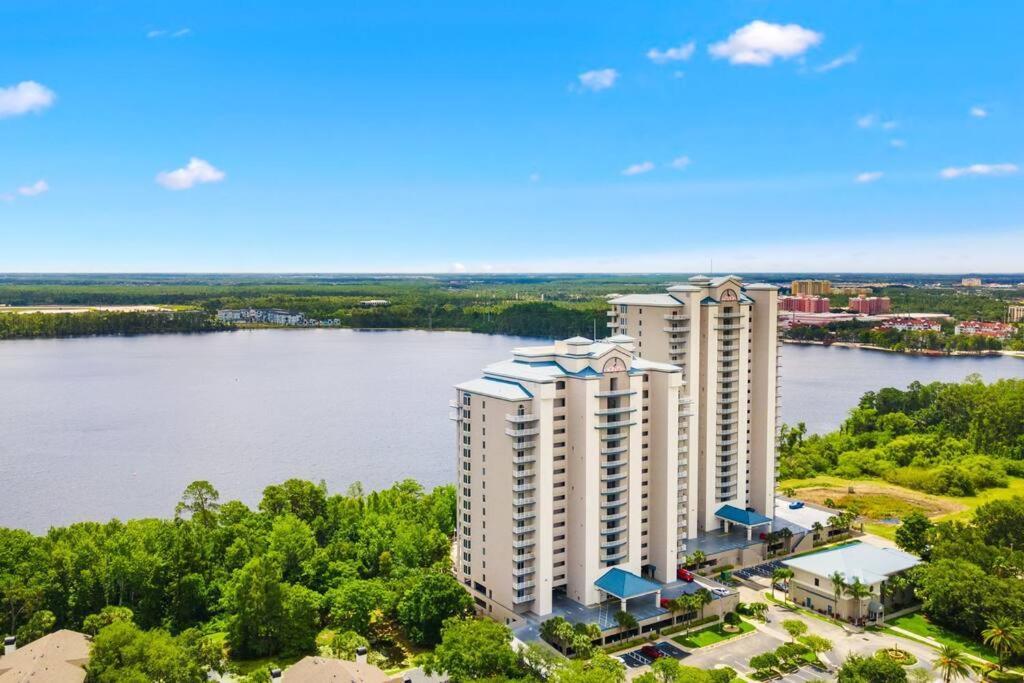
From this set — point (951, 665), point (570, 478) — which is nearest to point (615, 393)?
point (570, 478)

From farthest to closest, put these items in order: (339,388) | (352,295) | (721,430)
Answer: (352,295), (339,388), (721,430)

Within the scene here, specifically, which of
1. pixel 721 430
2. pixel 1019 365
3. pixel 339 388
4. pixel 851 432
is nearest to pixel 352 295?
pixel 339 388

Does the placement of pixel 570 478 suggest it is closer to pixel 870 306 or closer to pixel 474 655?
pixel 474 655

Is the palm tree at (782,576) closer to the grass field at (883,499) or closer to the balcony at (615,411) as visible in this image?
the balcony at (615,411)

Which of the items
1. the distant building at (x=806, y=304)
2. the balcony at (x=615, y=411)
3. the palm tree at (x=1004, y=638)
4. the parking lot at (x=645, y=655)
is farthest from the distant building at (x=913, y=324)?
the parking lot at (x=645, y=655)

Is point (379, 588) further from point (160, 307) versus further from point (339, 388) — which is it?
point (160, 307)

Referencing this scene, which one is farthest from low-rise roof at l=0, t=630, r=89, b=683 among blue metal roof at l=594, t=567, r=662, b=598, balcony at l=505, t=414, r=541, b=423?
blue metal roof at l=594, t=567, r=662, b=598

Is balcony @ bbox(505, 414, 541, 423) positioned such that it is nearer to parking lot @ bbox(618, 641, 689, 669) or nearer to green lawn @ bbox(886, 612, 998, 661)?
parking lot @ bbox(618, 641, 689, 669)
